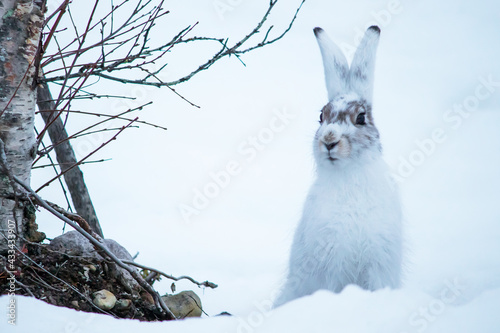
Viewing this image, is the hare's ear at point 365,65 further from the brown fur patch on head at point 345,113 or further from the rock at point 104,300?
the rock at point 104,300

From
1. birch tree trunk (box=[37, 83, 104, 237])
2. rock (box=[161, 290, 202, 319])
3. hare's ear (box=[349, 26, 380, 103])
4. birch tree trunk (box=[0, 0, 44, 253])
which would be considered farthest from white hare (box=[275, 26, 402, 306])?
birch tree trunk (box=[37, 83, 104, 237])

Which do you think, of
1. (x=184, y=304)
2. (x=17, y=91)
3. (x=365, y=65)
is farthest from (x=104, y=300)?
(x=365, y=65)

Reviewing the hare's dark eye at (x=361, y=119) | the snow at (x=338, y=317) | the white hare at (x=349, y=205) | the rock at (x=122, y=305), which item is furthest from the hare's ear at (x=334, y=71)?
the rock at (x=122, y=305)

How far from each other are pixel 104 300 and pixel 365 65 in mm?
1653

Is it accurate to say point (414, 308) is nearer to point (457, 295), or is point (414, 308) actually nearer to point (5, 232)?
point (457, 295)

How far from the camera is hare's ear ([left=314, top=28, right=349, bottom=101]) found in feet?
9.03

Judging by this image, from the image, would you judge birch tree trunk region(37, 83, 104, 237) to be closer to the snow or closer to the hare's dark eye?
the snow

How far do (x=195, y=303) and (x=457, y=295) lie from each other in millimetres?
1410

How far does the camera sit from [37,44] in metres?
2.85

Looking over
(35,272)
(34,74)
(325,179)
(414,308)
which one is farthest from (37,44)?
(414,308)

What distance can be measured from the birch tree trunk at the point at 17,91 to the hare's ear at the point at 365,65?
1522 mm

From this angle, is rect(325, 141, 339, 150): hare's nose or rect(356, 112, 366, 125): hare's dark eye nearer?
rect(325, 141, 339, 150): hare's nose

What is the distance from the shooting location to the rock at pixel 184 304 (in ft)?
10.5

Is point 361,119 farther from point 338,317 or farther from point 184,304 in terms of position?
point 184,304
